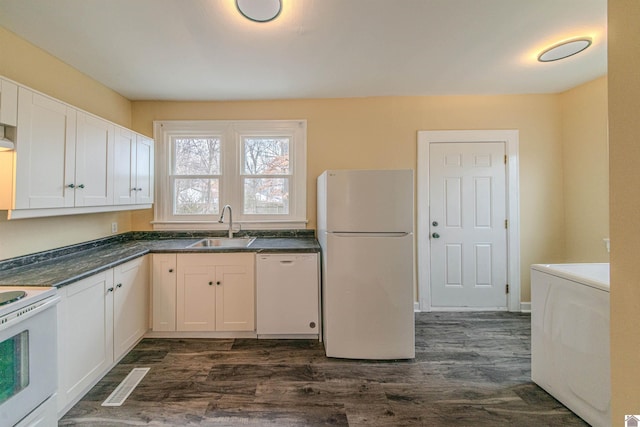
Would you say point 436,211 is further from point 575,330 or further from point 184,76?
point 184,76

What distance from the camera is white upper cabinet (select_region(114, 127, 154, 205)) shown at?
2370 millimetres

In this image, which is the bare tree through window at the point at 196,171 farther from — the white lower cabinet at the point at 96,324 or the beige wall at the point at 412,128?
the white lower cabinet at the point at 96,324

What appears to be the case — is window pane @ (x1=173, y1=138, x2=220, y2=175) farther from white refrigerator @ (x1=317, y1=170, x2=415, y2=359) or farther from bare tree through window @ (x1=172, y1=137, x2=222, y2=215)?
white refrigerator @ (x1=317, y1=170, x2=415, y2=359)

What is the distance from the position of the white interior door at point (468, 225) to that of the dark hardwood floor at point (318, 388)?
1.97 feet

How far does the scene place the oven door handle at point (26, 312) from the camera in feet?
3.75

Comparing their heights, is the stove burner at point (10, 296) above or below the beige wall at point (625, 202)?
below

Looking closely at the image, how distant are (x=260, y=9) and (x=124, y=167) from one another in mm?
1904

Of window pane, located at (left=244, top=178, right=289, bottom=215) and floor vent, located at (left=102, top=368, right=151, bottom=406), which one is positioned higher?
window pane, located at (left=244, top=178, right=289, bottom=215)

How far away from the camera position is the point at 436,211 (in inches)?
120

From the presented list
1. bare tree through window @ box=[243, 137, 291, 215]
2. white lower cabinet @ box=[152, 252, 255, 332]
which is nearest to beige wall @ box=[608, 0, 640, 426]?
white lower cabinet @ box=[152, 252, 255, 332]

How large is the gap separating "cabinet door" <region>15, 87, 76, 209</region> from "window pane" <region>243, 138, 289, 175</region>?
1.58 metres

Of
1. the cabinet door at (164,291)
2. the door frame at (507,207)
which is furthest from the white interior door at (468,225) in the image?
the cabinet door at (164,291)

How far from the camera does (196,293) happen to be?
2422 mm

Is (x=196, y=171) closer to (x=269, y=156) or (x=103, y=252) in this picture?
(x=269, y=156)
